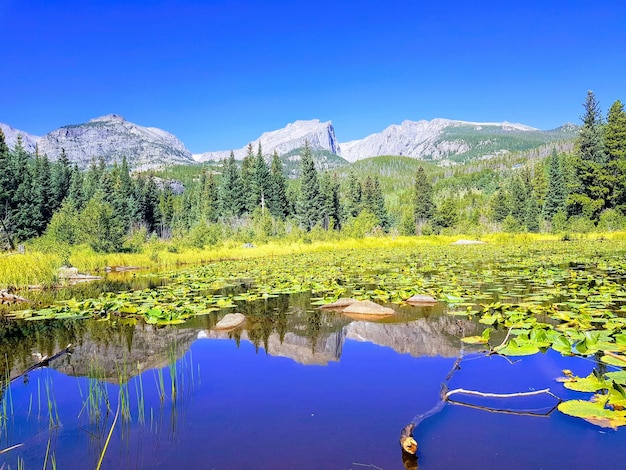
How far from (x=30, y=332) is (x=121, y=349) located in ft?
8.79

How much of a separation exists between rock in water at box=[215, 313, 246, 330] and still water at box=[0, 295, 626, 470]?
17.5 inches

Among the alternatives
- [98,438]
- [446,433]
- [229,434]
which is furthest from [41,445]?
[446,433]

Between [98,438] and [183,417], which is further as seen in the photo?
[183,417]

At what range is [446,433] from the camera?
11.8ft

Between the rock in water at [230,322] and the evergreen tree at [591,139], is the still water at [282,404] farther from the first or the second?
the evergreen tree at [591,139]

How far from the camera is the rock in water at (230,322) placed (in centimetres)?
793

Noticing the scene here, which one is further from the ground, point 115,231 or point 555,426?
point 115,231

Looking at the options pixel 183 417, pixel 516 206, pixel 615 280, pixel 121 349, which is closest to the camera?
pixel 183 417

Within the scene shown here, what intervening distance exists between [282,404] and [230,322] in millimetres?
3810

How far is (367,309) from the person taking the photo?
866 centimetres

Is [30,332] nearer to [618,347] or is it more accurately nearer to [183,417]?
[183,417]

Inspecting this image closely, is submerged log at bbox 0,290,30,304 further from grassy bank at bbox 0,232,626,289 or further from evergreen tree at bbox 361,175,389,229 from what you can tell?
evergreen tree at bbox 361,175,389,229

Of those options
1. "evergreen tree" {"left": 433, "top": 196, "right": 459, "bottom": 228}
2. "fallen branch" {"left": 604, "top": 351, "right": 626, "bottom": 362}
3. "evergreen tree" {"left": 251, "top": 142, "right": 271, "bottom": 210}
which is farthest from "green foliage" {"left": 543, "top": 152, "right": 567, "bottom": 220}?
"fallen branch" {"left": 604, "top": 351, "right": 626, "bottom": 362}

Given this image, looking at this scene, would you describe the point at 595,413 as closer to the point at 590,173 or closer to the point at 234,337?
the point at 234,337
